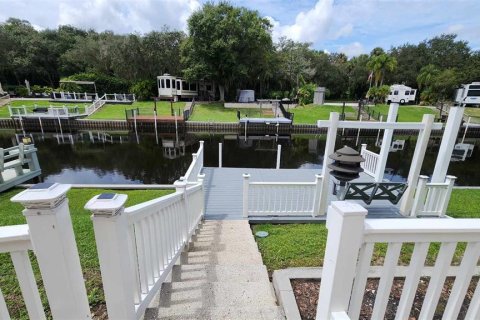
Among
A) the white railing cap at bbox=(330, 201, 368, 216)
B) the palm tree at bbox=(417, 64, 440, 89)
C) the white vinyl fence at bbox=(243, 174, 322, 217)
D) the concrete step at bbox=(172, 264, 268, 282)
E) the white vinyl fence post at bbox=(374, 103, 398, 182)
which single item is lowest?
the white vinyl fence at bbox=(243, 174, 322, 217)

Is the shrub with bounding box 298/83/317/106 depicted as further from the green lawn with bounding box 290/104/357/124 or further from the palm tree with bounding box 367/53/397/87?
the palm tree with bounding box 367/53/397/87

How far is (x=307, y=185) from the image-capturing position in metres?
5.14

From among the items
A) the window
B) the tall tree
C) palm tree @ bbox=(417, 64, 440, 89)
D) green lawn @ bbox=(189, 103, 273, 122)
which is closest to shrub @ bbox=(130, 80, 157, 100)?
the tall tree

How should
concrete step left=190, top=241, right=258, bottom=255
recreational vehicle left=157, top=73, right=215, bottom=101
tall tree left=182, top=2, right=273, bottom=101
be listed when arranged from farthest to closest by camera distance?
recreational vehicle left=157, top=73, right=215, bottom=101 < tall tree left=182, top=2, right=273, bottom=101 < concrete step left=190, top=241, right=258, bottom=255

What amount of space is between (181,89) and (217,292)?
31.9 m

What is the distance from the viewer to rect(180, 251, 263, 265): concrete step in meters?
3.05

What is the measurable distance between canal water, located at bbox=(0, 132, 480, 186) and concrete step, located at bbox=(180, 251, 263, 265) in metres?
7.25

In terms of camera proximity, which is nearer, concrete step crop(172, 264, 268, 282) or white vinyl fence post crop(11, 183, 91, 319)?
white vinyl fence post crop(11, 183, 91, 319)

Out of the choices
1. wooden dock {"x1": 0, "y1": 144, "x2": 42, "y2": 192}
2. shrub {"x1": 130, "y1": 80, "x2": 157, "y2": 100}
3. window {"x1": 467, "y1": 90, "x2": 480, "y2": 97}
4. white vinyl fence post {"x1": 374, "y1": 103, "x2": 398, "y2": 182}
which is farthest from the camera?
shrub {"x1": 130, "y1": 80, "x2": 157, "y2": 100}

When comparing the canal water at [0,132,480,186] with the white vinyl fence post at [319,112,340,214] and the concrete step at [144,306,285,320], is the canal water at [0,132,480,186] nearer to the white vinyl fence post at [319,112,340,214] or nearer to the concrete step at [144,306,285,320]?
the white vinyl fence post at [319,112,340,214]

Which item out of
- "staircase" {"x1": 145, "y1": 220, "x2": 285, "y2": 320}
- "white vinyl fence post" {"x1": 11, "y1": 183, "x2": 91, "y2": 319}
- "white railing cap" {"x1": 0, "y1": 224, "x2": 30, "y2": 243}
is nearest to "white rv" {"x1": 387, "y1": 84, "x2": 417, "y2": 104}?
"staircase" {"x1": 145, "y1": 220, "x2": 285, "y2": 320}

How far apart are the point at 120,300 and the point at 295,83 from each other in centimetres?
3585

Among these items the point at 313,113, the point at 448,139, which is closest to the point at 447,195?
the point at 448,139

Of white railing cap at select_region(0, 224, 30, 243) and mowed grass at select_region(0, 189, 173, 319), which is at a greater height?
white railing cap at select_region(0, 224, 30, 243)
